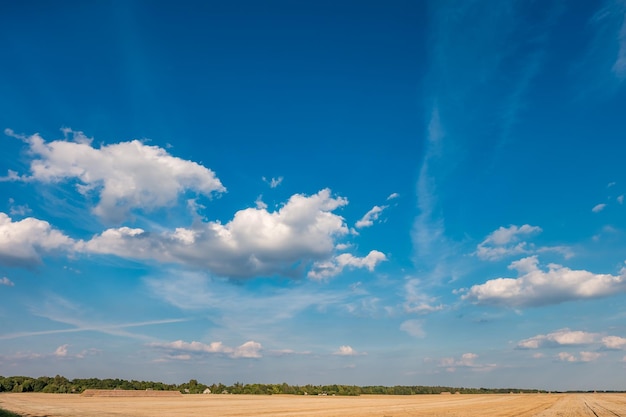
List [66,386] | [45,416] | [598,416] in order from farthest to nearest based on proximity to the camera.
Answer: [66,386] → [598,416] → [45,416]

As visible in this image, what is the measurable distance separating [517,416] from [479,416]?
4544 millimetres

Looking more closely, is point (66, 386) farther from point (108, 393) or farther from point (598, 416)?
point (598, 416)

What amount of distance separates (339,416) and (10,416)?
110 ft

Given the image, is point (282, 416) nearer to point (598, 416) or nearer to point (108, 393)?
point (598, 416)

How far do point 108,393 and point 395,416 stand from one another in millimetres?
122667

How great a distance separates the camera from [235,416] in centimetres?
5003

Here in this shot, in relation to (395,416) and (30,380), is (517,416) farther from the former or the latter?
(30,380)

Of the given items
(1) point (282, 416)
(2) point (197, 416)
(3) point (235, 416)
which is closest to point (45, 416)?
(2) point (197, 416)

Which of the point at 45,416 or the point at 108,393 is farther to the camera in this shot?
the point at 108,393

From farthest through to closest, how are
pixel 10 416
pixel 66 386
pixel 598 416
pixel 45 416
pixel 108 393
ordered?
1. pixel 66 386
2. pixel 108 393
3. pixel 598 416
4. pixel 45 416
5. pixel 10 416

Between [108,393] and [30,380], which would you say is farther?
[30,380]

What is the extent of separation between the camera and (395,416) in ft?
166

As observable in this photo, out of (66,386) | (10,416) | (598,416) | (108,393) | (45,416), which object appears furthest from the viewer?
(66,386)

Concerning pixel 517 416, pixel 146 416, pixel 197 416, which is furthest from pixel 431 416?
pixel 146 416
